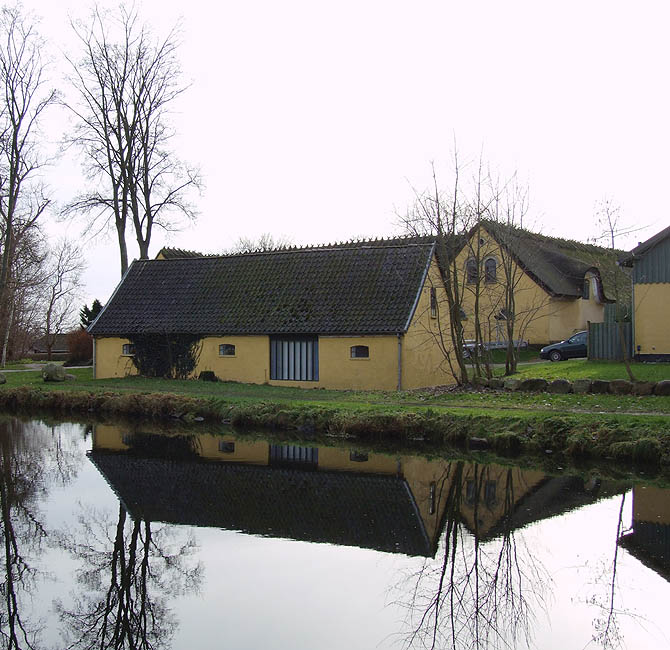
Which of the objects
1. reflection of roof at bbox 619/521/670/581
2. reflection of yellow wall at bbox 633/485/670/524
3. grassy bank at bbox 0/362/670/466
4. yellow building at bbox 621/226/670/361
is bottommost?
reflection of roof at bbox 619/521/670/581

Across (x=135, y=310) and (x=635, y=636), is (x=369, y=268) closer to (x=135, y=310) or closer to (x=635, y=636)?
(x=135, y=310)

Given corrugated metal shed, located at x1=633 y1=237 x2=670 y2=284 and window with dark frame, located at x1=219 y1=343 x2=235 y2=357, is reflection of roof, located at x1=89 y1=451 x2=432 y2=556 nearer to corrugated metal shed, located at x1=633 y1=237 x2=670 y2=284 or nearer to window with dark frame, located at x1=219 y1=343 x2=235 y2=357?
window with dark frame, located at x1=219 y1=343 x2=235 y2=357

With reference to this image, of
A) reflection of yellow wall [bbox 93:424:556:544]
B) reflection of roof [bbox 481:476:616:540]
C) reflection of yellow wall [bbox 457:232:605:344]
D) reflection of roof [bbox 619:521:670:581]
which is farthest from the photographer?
reflection of yellow wall [bbox 457:232:605:344]

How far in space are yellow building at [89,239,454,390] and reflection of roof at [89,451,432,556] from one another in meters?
11.3

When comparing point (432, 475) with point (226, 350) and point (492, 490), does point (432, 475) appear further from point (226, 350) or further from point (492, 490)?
point (226, 350)

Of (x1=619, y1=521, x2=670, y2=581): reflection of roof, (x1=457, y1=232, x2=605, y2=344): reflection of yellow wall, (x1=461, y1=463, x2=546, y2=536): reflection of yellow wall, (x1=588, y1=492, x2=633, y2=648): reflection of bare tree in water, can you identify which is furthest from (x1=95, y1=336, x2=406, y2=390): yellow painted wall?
(x1=588, y1=492, x2=633, y2=648): reflection of bare tree in water

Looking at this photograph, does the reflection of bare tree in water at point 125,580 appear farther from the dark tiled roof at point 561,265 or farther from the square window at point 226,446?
the dark tiled roof at point 561,265

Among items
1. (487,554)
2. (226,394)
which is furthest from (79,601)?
(226,394)

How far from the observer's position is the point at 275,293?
98.1 feet

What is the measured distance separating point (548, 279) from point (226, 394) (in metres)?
19.7

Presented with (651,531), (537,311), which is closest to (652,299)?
(537,311)

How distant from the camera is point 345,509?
41.1 ft

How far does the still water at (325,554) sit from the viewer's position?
7.98 metres

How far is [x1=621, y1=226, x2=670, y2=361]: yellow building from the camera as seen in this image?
27.5 m
